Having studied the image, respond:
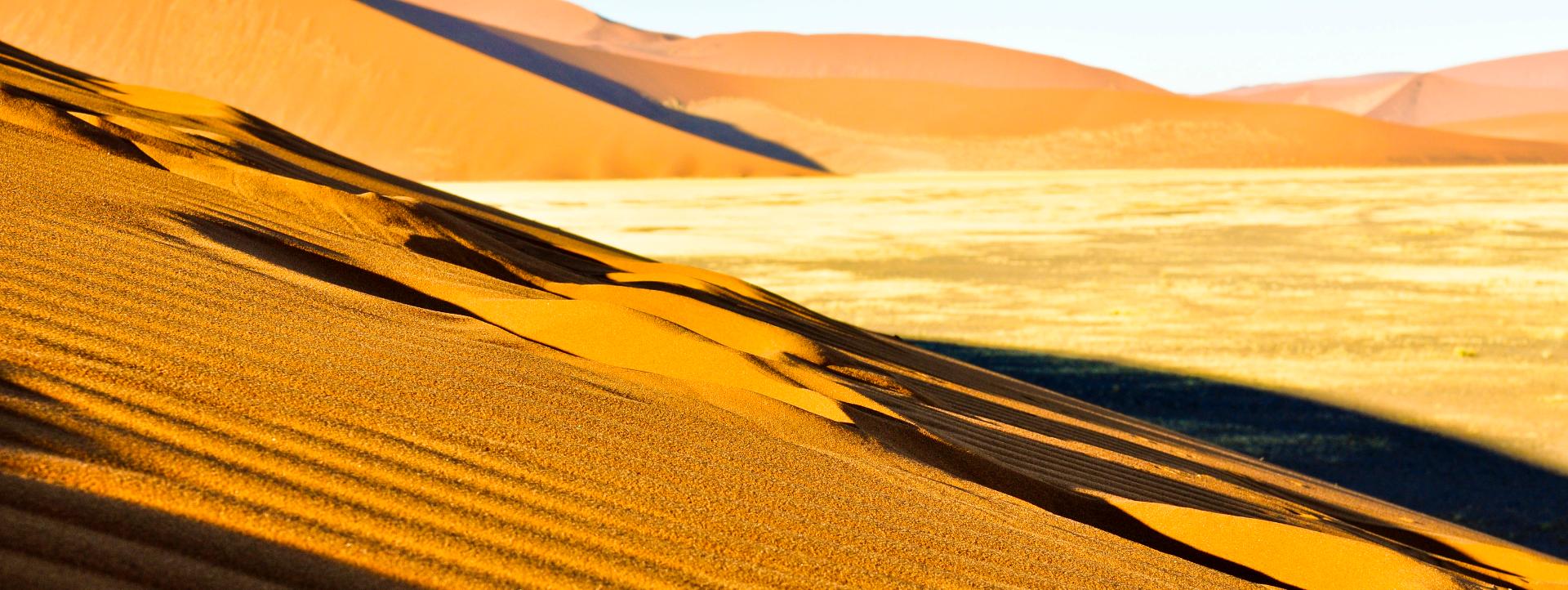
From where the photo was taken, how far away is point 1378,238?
22.0m

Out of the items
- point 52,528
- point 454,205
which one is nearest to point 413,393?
point 52,528

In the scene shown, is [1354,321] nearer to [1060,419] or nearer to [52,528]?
[1060,419]

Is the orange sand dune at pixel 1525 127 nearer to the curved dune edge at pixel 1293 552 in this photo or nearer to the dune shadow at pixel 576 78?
the dune shadow at pixel 576 78

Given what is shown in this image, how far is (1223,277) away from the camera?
16594mm

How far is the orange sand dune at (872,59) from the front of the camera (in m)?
156

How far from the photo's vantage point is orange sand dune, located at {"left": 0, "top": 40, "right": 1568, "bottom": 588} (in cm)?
195

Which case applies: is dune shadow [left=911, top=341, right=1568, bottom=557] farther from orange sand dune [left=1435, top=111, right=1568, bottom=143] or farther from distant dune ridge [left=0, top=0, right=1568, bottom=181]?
orange sand dune [left=1435, top=111, right=1568, bottom=143]

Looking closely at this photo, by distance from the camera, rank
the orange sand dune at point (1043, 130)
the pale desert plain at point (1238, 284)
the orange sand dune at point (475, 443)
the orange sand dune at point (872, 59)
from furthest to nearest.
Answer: the orange sand dune at point (872, 59) < the orange sand dune at point (1043, 130) < the pale desert plain at point (1238, 284) < the orange sand dune at point (475, 443)

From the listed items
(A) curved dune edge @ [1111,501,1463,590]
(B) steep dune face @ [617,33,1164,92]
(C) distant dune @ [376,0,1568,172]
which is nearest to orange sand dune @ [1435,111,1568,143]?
(C) distant dune @ [376,0,1568,172]

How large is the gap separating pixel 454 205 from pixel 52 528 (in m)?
6.33

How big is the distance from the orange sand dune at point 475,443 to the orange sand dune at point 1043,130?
6699cm

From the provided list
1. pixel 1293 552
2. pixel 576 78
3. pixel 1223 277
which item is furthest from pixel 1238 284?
pixel 576 78

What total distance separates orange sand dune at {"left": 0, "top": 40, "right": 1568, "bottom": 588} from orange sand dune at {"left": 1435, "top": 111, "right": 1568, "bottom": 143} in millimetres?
109142

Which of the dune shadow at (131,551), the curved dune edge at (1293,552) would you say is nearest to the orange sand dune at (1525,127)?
the curved dune edge at (1293,552)
